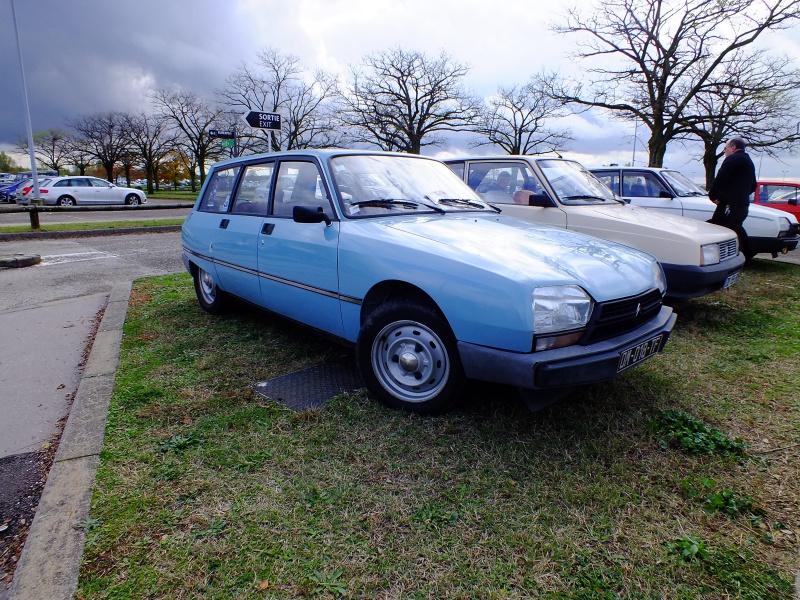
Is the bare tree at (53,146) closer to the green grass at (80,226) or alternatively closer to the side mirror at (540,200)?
the green grass at (80,226)

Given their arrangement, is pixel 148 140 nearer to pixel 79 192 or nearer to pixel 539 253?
pixel 79 192

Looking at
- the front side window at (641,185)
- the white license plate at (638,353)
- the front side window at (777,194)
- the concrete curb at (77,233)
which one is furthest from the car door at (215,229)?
the front side window at (777,194)

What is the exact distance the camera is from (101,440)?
2.76 meters

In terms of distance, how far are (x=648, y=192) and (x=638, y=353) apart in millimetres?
6403

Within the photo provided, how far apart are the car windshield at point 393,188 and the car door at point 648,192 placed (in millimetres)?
5149

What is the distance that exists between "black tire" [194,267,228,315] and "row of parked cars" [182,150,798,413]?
0.12ft

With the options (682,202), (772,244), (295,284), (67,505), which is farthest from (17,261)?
(772,244)

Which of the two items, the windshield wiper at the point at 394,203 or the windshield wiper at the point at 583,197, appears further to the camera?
the windshield wiper at the point at 583,197

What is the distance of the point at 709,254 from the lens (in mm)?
4777

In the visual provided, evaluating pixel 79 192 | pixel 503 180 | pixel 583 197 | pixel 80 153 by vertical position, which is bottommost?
pixel 583 197

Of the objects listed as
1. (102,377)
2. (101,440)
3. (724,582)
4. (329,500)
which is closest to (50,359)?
(102,377)

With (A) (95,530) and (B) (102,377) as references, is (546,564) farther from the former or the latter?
(B) (102,377)

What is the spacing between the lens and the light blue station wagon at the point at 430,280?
2486 mm

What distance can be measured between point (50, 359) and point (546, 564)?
167 inches
